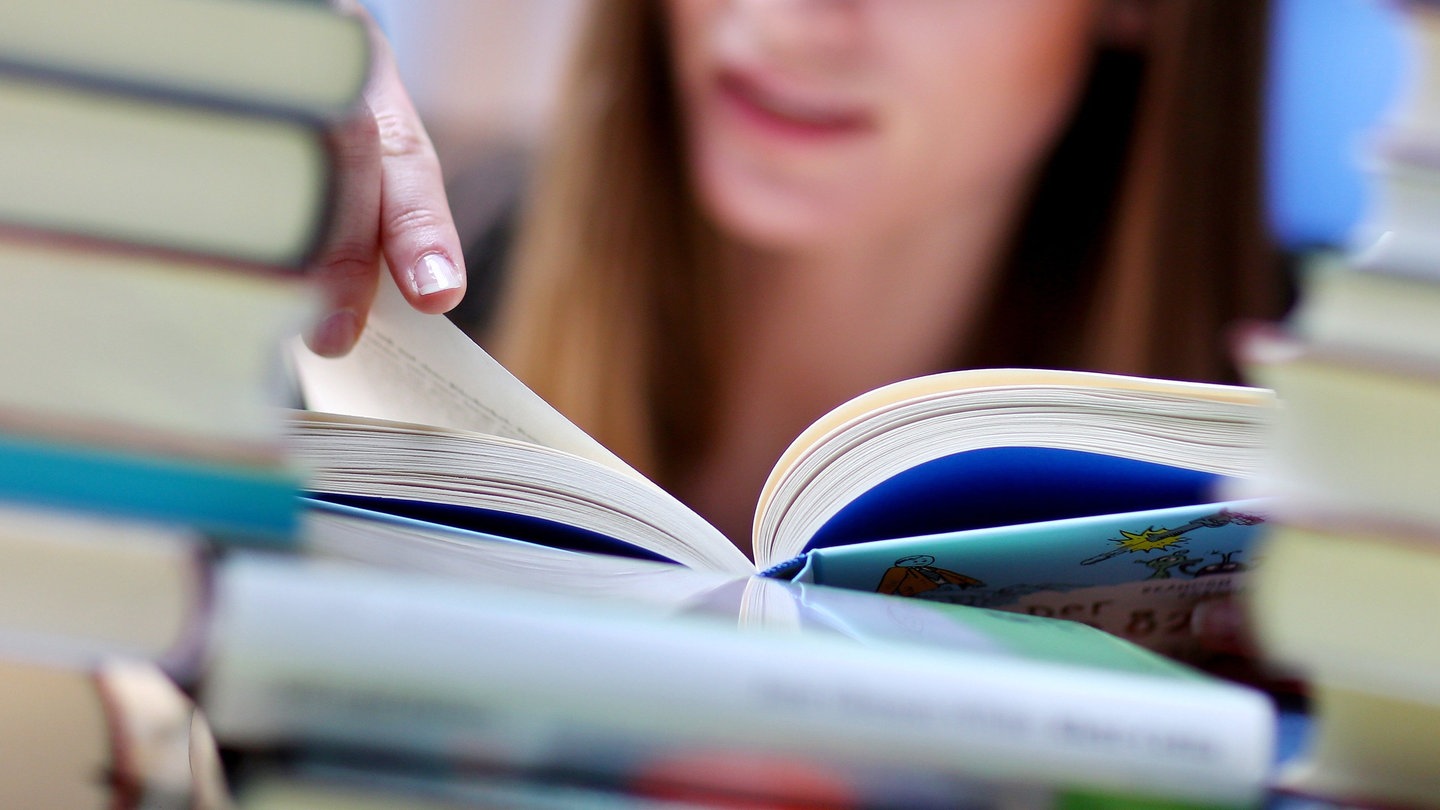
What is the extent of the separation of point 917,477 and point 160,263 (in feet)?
0.80

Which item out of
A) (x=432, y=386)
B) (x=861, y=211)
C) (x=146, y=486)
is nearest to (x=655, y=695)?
(x=146, y=486)

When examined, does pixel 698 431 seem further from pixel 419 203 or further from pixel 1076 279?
pixel 419 203

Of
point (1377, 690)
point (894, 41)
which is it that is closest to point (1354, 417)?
point (1377, 690)

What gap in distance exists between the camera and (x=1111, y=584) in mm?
404

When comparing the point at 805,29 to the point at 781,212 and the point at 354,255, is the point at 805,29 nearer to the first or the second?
the point at 781,212

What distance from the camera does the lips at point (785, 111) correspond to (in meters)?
1.08

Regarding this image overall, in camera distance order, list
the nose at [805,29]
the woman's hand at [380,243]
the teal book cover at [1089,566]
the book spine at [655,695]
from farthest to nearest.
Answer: the nose at [805,29], the woman's hand at [380,243], the teal book cover at [1089,566], the book spine at [655,695]

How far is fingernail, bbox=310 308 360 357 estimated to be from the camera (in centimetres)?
45

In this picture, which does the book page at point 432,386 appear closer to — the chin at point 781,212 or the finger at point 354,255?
the finger at point 354,255

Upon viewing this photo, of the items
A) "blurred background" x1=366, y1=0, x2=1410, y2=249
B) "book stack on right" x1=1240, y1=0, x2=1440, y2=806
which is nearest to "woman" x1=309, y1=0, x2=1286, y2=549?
"blurred background" x1=366, y1=0, x2=1410, y2=249

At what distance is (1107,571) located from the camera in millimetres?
392

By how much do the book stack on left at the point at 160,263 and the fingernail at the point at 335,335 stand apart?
0.19 metres

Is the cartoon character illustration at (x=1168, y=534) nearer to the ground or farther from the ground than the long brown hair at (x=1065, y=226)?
nearer to the ground

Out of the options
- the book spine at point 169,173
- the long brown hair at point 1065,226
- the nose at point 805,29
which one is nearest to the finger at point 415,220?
the book spine at point 169,173
